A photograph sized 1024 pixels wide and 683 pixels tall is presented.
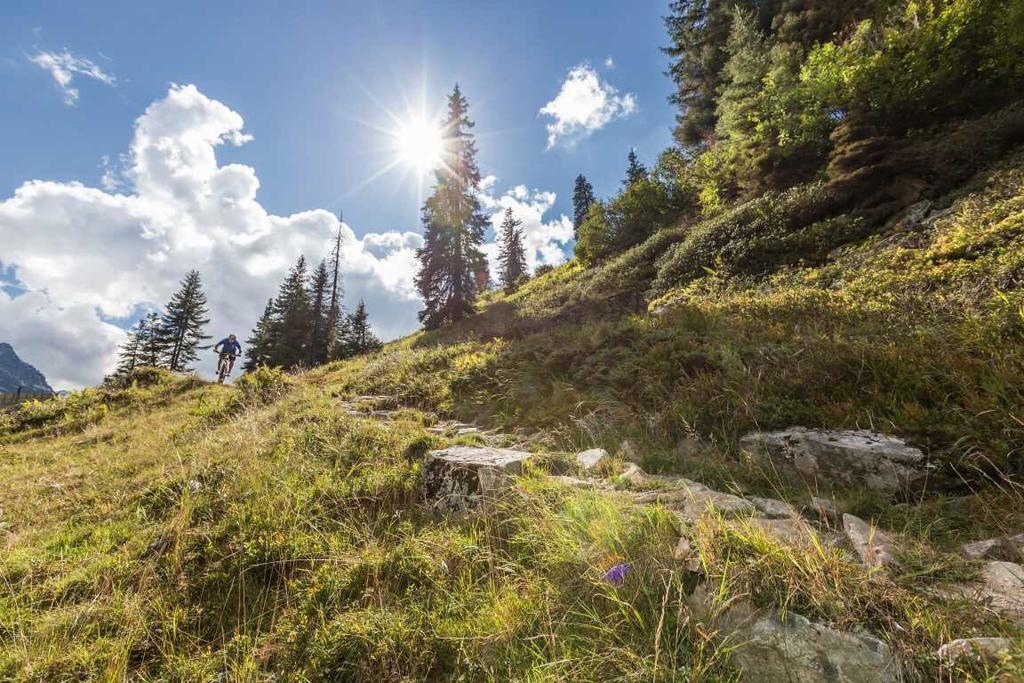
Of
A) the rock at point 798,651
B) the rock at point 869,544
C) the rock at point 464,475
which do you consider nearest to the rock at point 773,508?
the rock at point 869,544

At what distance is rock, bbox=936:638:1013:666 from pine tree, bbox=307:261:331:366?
33.7 metres

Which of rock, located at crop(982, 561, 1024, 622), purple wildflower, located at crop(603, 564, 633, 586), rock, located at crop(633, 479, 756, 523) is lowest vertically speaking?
rock, located at crop(982, 561, 1024, 622)

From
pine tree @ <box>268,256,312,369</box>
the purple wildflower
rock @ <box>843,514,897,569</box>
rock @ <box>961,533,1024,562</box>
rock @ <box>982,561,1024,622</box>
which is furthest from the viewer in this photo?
pine tree @ <box>268,256,312,369</box>

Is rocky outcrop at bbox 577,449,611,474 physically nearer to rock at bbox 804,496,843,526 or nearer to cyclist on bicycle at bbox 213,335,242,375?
rock at bbox 804,496,843,526

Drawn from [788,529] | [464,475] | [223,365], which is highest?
[223,365]

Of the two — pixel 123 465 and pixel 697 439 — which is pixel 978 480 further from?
pixel 123 465

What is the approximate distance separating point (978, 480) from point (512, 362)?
6830 mm

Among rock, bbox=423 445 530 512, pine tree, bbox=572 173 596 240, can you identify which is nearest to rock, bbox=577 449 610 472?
rock, bbox=423 445 530 512

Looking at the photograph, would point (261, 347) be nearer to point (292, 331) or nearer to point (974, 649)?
point (292, 331)

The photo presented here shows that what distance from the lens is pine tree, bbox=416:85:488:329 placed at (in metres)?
23.0

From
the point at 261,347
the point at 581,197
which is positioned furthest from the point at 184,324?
the point at 581,197

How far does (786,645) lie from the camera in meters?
1.75

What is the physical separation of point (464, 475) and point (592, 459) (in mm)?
1342

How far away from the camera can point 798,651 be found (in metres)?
1.72
